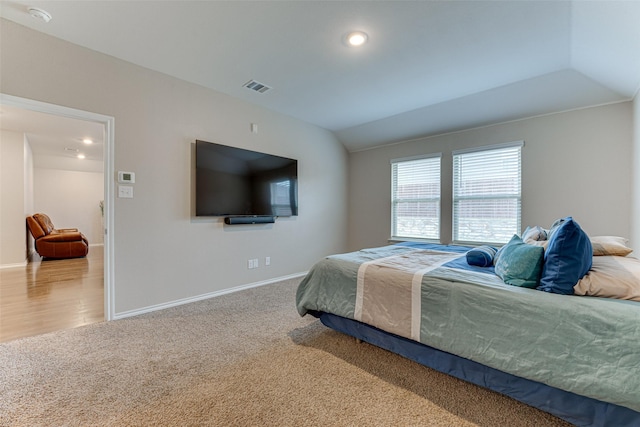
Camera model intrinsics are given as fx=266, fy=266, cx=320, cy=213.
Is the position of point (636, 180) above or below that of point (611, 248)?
above

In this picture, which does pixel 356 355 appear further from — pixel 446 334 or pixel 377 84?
pixel 377 84

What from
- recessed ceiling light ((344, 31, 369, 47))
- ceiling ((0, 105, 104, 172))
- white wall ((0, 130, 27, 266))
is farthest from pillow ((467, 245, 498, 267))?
white wall ((0, 130, 27, 266))

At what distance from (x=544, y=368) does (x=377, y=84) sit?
297 cm

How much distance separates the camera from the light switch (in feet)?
8.82

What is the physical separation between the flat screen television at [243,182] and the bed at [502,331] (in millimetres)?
1943

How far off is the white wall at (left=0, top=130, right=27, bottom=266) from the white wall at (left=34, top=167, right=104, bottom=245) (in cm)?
271

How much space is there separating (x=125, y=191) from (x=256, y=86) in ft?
6.18

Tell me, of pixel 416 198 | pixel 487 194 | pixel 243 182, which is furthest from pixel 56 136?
pixel 487 194

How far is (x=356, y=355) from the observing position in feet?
6.67

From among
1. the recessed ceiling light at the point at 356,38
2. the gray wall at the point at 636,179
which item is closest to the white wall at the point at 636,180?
the gray wall at the point at 636,179

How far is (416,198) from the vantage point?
181 inches

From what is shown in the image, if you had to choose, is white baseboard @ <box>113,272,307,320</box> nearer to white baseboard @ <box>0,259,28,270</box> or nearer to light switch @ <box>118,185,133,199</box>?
light switch @ <box>118,185,133,199</box>

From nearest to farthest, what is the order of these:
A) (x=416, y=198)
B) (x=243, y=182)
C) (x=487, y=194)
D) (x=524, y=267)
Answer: (x=524, y=267) < (x=243, y=182) < (x=487, y=194) < (x=416, y=198)

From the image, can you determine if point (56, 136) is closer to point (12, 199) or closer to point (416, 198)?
point (12, 199)
